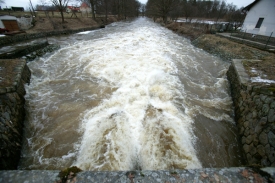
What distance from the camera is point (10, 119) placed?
3605 millimetres

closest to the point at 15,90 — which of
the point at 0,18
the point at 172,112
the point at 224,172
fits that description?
the point at 172,112

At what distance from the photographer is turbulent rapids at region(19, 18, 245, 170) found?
3.30 metres

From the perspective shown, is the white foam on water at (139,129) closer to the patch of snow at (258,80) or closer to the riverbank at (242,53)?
the patch of snow at (258,80)

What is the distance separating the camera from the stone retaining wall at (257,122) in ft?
9.78

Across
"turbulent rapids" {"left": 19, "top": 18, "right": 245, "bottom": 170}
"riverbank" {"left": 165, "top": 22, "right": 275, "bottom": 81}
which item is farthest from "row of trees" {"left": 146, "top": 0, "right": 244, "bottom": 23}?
"turbulent rapids" {"left": 19, "top": 18, "right": 245, "bottom": 170}

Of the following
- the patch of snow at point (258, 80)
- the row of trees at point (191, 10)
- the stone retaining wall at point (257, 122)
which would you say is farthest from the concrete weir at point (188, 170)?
the row of trees at point (191, 10)

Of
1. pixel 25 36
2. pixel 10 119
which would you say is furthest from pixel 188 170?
pixel 25 36

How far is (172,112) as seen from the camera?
4.67 m

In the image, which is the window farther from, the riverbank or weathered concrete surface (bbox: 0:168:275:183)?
weathered concrete surface (bbox: 0:168:275:183)

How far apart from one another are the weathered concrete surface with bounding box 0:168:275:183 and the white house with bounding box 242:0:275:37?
686 inches

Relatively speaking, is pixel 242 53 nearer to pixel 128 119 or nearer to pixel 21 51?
pixel 128 119

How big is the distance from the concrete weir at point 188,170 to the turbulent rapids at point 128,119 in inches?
15.0

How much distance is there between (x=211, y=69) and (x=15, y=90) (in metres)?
10.4

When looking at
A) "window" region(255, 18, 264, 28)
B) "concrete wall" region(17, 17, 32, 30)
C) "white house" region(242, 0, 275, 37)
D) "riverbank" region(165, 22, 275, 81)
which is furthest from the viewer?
"concrete wall" region(17, 17, 32, 30)
